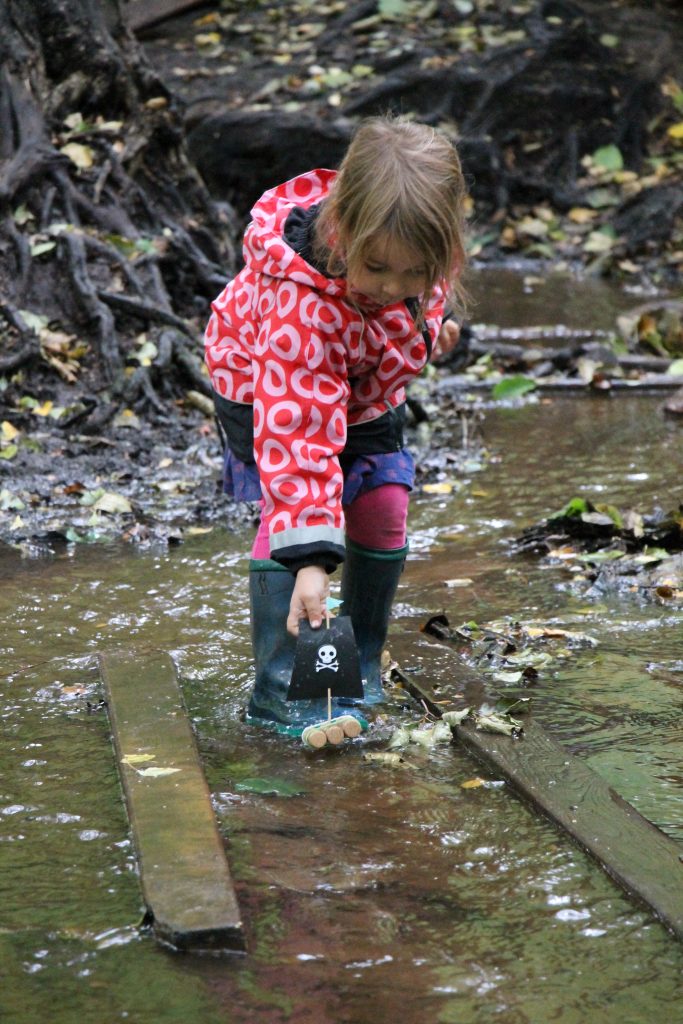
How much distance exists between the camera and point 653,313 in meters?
8.14

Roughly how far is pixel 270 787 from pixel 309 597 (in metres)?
0.37

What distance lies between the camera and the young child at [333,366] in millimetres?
2492

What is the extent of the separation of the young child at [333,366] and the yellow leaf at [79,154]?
4554 millimetres

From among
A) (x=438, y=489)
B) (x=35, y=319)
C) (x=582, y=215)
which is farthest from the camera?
(x=582, y=215)

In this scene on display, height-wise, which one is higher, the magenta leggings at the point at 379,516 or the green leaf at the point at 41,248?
the magenta leggings at the point at 379,516

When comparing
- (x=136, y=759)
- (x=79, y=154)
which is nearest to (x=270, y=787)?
(x=136, y=759)

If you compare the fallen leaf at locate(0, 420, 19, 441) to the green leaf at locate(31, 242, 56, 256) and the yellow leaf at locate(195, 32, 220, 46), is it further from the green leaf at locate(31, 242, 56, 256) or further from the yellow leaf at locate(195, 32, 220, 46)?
the yellow leaf at locate(195, 32, 220, 46)

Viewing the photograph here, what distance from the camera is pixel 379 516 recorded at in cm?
301

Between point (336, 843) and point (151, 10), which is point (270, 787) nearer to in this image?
point (336, 843)

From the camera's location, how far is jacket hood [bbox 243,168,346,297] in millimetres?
2635

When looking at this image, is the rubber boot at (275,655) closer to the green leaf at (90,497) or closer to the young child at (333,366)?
the young child at (333,366)

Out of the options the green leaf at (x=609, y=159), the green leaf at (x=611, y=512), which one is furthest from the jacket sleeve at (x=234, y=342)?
the green leaf at (x=609, y=159)

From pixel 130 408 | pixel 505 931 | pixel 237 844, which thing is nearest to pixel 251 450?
pixel 237 844

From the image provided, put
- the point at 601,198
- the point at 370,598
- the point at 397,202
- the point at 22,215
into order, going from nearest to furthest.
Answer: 1. the point at 397,202
2. the point at 370,598
3. the point at 22,215
4. the point at 601,198
